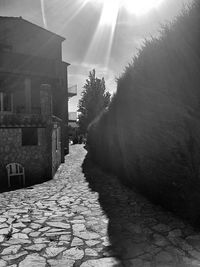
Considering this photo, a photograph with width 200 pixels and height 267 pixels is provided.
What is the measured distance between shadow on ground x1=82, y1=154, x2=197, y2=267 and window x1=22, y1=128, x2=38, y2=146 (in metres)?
5.32

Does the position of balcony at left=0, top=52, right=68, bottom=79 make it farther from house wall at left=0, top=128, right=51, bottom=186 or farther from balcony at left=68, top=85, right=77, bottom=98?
balcony at left=68, top=85, right=77, bottom=98

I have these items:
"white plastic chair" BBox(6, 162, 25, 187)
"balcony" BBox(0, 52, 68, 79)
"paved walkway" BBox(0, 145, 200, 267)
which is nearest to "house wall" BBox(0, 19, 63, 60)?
"balcony" BBox(0, 52, 68, 79)

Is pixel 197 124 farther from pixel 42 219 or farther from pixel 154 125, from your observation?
pixel 42 219

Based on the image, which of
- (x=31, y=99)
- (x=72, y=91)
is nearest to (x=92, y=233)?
(x=31, y=99)

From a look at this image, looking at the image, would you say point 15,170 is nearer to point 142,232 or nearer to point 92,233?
point 92,233

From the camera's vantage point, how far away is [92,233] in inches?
192

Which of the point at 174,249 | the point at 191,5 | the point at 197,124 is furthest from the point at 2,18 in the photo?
the point at 174,249

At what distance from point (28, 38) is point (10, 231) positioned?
53.9 feet

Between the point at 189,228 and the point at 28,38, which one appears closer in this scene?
the point at 189,228

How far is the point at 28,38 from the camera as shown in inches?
714

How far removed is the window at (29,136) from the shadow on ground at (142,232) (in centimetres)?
532

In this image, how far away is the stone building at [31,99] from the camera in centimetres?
1130

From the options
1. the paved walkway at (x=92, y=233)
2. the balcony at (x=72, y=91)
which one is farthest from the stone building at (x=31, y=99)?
the paved walkway at (x=92, y=233)

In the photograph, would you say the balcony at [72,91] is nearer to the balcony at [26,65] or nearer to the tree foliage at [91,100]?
the balcony at [26,65]
